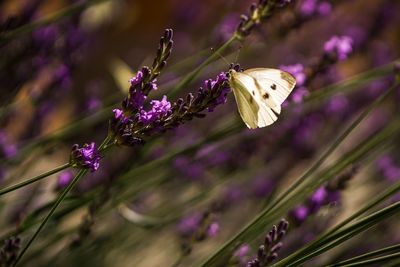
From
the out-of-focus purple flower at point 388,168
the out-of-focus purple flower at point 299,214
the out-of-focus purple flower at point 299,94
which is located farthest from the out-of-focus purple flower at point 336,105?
the out-of-focus purple flower at point 299,214

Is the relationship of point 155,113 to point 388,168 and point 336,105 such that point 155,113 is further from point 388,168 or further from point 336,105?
point 388,168

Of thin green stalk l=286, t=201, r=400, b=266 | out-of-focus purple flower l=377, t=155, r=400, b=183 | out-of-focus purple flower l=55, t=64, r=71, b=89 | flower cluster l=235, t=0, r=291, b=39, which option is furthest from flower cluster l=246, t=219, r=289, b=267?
out-of-focus purple flower l=377, t=155, r=400, b=183

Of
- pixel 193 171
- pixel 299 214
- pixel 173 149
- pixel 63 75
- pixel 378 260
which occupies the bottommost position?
pixel 378 260

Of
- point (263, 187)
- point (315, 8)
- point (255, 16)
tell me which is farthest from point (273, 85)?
point (263, 187)

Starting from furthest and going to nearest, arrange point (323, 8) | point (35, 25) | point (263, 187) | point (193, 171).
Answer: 1. point (263, 187)
2. point (193, 171)
3. point (323, 8)
4. point (35, 25)

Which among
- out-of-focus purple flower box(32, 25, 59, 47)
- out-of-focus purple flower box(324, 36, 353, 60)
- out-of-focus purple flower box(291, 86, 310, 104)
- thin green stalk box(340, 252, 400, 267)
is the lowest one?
thin green stalk box(340, 252, 400, 267)

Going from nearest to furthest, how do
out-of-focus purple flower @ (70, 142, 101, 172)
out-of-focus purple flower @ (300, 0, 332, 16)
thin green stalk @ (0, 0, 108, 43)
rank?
1. out-of-focus purple flower @ (70, 142, 101, 172)
2. thin green stalk @ (0, 0, 108, 43)
3. out-of-focus purple flower @ (300, 0, 332, 16)

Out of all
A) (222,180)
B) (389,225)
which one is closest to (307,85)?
(222,180)

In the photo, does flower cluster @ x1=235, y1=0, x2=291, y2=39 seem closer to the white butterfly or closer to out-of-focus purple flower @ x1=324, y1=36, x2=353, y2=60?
the white butterfly

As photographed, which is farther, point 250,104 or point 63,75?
point 63,75
